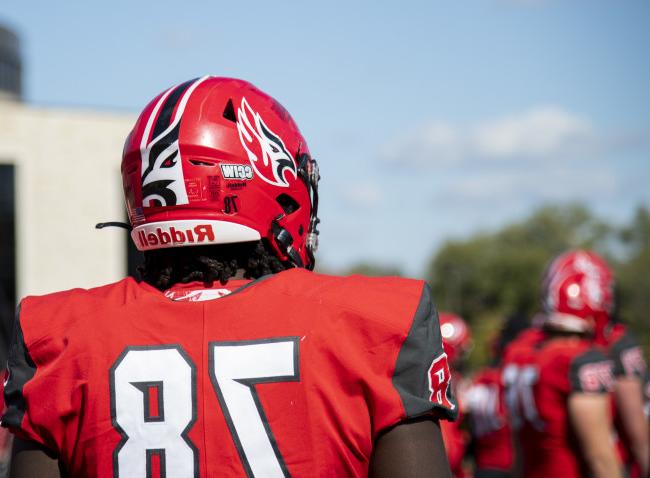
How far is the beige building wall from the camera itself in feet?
77.5

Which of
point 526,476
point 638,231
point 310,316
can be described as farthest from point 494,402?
point 638,231

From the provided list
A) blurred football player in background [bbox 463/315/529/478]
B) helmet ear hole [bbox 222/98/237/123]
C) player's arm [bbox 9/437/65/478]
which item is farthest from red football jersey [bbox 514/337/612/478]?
player's arm [bbox 9/437/65/478]

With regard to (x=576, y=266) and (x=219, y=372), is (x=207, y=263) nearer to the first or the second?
(x=219, y=372)

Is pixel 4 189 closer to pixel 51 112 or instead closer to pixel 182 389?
pixel 51 112

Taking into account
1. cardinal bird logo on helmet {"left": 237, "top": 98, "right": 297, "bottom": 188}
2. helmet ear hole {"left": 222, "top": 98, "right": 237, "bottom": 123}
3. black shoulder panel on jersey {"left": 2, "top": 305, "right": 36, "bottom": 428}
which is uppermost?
helmet ear hole {"left": 222, "top": 98, "right": 237, "bottom": 123}

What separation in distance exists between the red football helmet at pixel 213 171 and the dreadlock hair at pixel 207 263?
4cm

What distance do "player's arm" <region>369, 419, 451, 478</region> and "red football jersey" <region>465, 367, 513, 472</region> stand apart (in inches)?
198

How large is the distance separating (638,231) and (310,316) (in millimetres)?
72442

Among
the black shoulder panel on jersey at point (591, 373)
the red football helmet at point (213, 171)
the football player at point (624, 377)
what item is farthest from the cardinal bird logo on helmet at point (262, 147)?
the football player at point (624, 377)

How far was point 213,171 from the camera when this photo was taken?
2.10 metres

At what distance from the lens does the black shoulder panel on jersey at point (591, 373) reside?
4309 millimetres

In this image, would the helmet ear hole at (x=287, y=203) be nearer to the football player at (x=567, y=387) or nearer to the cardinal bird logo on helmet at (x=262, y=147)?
the cardinal bird logo on helmet at (x=262, y=147)

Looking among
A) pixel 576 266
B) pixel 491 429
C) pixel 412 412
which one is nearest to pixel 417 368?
pixel 412 412

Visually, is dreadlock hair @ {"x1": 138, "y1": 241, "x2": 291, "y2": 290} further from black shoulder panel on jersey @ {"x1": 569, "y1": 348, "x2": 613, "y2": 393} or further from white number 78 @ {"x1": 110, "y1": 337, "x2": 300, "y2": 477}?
black shoulder panel on jersey @ {"x1": 569, "y1": 348, "x2": 613, "y2": 393}
